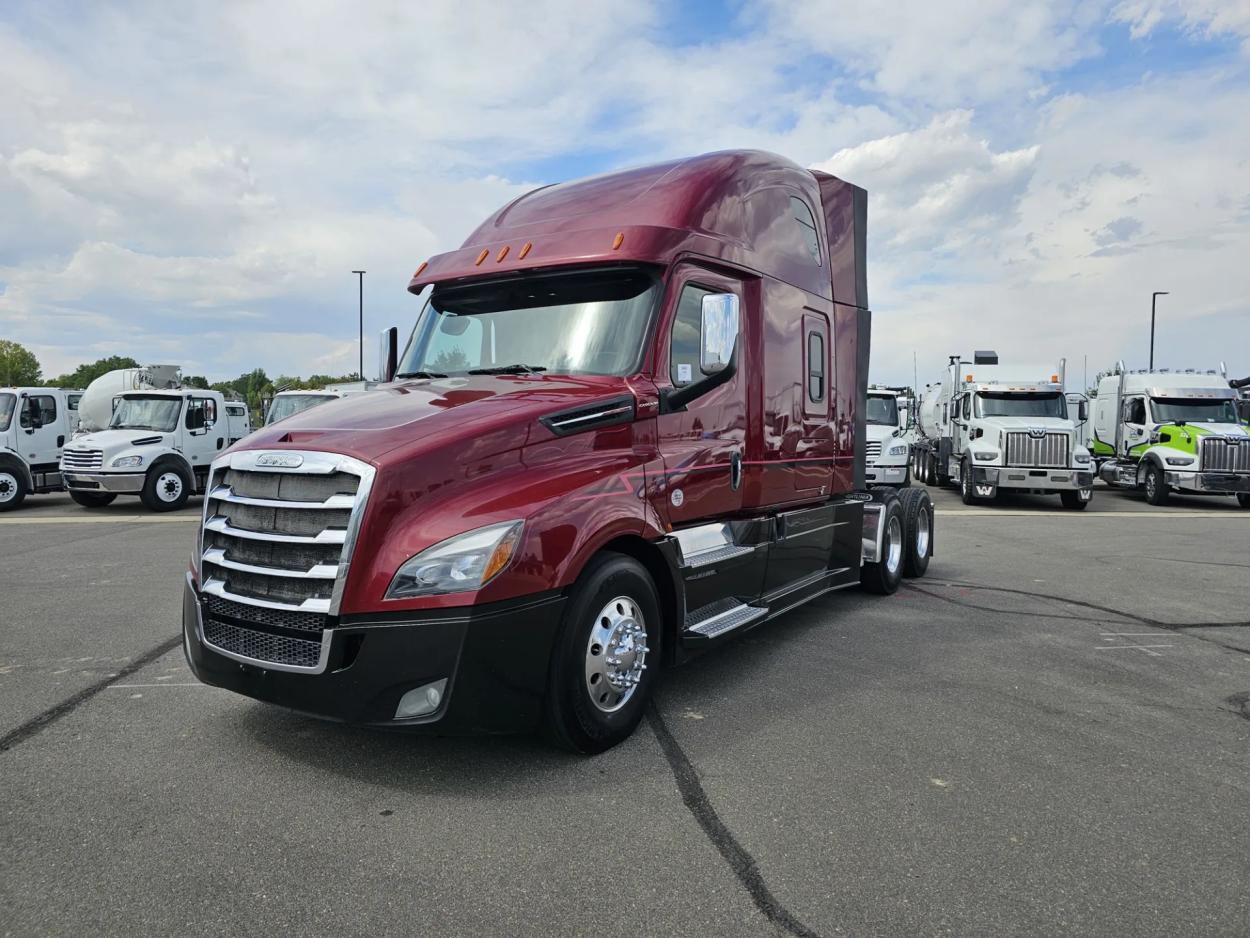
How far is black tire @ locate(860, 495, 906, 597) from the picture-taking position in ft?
26.5

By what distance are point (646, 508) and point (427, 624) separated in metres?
1.40

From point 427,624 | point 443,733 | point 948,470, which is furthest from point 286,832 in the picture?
point 948,470

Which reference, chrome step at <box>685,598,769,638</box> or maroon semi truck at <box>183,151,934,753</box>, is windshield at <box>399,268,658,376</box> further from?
chrome step at <box>685,598,769,638</box>

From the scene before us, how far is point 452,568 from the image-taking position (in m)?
3.66

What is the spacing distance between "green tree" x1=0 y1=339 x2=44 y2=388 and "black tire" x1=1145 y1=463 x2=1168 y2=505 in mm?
88488

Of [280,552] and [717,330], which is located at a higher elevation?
[717,330]

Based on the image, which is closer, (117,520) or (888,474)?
(117,520)

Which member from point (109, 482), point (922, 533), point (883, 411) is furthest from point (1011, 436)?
point (109, 482)

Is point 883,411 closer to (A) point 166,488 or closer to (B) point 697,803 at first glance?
(A) point 166,488

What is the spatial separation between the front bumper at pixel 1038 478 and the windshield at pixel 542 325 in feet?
49.4

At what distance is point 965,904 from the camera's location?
2.93m

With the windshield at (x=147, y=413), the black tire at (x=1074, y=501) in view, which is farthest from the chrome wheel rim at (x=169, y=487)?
the black tire at (x=1074, y=501)

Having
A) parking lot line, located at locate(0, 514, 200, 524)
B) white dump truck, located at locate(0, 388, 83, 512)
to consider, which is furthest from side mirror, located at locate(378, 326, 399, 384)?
white dump truck, located at locate(0, 388, 83, 512)

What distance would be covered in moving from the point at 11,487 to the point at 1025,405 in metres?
20.2
